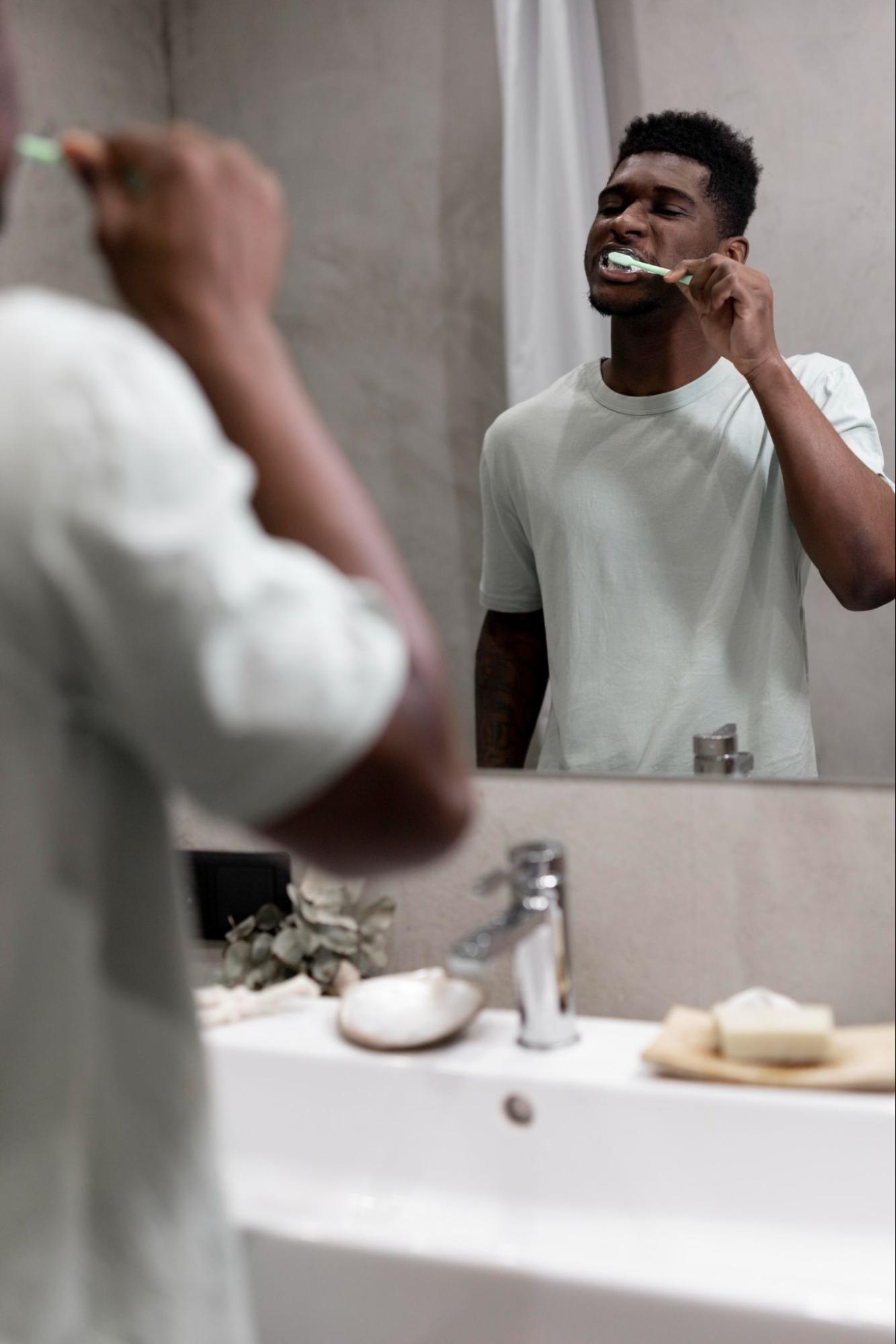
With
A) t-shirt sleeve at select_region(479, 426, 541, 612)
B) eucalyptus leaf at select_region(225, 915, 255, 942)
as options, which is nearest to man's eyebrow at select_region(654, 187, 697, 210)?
t-shirt sleeve at select_region(479, 426, 541, 612)

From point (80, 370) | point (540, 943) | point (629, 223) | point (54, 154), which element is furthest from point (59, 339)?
point (629, 223)

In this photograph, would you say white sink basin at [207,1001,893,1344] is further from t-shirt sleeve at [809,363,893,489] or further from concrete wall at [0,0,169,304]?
concrete wall at [0,0,169,304]

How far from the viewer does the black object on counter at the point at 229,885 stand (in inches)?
43.9

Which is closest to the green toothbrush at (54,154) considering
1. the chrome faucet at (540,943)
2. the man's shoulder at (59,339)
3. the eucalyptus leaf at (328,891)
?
the man's shoulder at (59,339)

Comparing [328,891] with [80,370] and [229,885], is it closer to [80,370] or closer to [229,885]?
[229,885]

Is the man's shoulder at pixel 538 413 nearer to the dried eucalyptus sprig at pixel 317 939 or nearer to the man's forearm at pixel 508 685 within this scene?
the man's forearm at pixel 508 685

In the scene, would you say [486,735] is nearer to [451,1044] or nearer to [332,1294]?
[451,1044]

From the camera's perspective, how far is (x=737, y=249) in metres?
0.97

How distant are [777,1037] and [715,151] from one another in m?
0.64

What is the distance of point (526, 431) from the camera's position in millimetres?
1063

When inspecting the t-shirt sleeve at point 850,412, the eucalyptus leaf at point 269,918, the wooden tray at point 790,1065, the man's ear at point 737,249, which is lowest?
the wooden tray at point 790,1065

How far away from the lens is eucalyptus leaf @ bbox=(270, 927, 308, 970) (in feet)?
3.51

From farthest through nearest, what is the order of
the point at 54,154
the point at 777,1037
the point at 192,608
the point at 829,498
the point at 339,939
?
the point at 339,939
the point at 829,498
the point at 777,1037
the point at 54,154
the point at 192,608

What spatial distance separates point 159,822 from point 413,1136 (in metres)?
0.58
